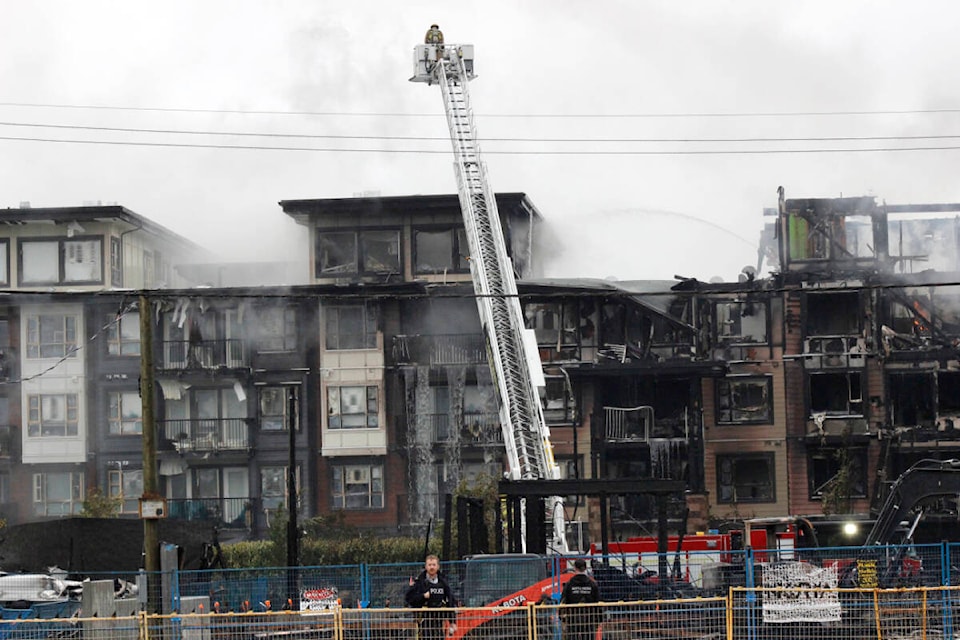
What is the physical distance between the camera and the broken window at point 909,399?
55.3 metres

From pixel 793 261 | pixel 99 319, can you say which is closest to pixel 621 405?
pixel 793 261

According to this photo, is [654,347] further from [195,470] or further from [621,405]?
[195,470]

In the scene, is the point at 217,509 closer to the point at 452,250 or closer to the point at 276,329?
the point at 276,329

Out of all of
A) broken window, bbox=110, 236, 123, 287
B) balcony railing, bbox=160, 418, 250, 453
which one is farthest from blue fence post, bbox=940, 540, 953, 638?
broken window, bbox=110, 236, 123, 287

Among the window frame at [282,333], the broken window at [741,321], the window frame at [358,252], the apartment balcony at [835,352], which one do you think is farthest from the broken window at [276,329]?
the apartment balcony at [835,352]

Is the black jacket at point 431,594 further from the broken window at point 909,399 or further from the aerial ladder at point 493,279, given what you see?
the broken window at point 909,399

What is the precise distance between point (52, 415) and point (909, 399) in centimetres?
3368

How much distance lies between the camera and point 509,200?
5772cm

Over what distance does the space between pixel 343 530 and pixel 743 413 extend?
15893mm

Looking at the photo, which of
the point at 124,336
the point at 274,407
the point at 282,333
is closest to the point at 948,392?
the point at 282,333

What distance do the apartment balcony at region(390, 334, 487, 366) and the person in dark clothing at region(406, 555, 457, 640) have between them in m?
35.7

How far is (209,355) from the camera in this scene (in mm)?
57312

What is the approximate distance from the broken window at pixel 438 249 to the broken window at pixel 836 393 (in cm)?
1441

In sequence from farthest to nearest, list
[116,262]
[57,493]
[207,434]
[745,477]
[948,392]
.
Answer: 1. [116,262]
2. [57,493]
3. [207,434]
4. [745,477]
5. [948,392]
